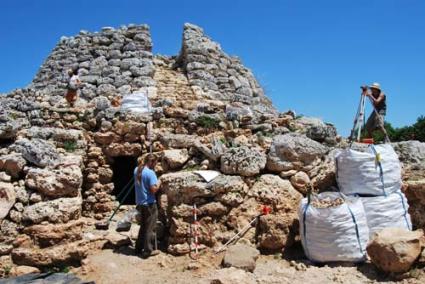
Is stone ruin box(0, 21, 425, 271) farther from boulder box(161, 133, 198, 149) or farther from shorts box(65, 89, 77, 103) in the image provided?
shorts box(65, 89, 77, 103)

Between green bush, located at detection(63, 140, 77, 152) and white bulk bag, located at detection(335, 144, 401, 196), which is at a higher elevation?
green bush, located at detection(63, 140, 77, 152)

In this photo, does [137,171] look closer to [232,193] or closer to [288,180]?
[232,193]

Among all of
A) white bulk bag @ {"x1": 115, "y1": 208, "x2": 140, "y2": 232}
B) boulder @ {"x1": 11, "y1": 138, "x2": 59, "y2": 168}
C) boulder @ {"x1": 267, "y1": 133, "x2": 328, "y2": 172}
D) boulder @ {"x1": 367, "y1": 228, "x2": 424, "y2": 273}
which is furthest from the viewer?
white bulk bag @ {"x1": 115, "y1": 208, "x2": 140, "y2": 232}

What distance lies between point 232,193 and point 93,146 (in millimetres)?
2925

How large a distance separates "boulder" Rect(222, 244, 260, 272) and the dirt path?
115 millimetres

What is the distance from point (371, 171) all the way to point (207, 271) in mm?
2474

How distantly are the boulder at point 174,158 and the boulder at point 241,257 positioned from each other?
1.74m

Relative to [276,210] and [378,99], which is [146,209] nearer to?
[276,210]

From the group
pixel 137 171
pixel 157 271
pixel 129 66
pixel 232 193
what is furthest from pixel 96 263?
pixel 129 66

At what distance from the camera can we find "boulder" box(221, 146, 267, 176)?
6418 mm

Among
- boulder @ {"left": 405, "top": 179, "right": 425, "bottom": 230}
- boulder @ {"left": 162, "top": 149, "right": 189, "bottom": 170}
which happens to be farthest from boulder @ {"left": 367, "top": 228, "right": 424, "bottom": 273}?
boulder @ {"left": 162, "top": 149, "right": 189, "bottom": 170}

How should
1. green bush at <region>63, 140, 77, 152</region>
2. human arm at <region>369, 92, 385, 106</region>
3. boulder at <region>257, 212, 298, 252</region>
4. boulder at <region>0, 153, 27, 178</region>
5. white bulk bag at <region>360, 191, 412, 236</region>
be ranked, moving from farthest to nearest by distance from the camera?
green bush at <region>63, 140, 77, 152</region>
human arm at <region>369, 92, 385, 106</region>
boulder at <region>0, 153, 27, 178</region>
boulder at <region>257, 212, 298, 252</region>
white bulk bag at <region>360, 191, 412, 236</region>

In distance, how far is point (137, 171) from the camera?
247 inches

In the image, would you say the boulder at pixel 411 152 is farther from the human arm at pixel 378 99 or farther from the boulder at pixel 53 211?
the boulder at pixel 53 211
